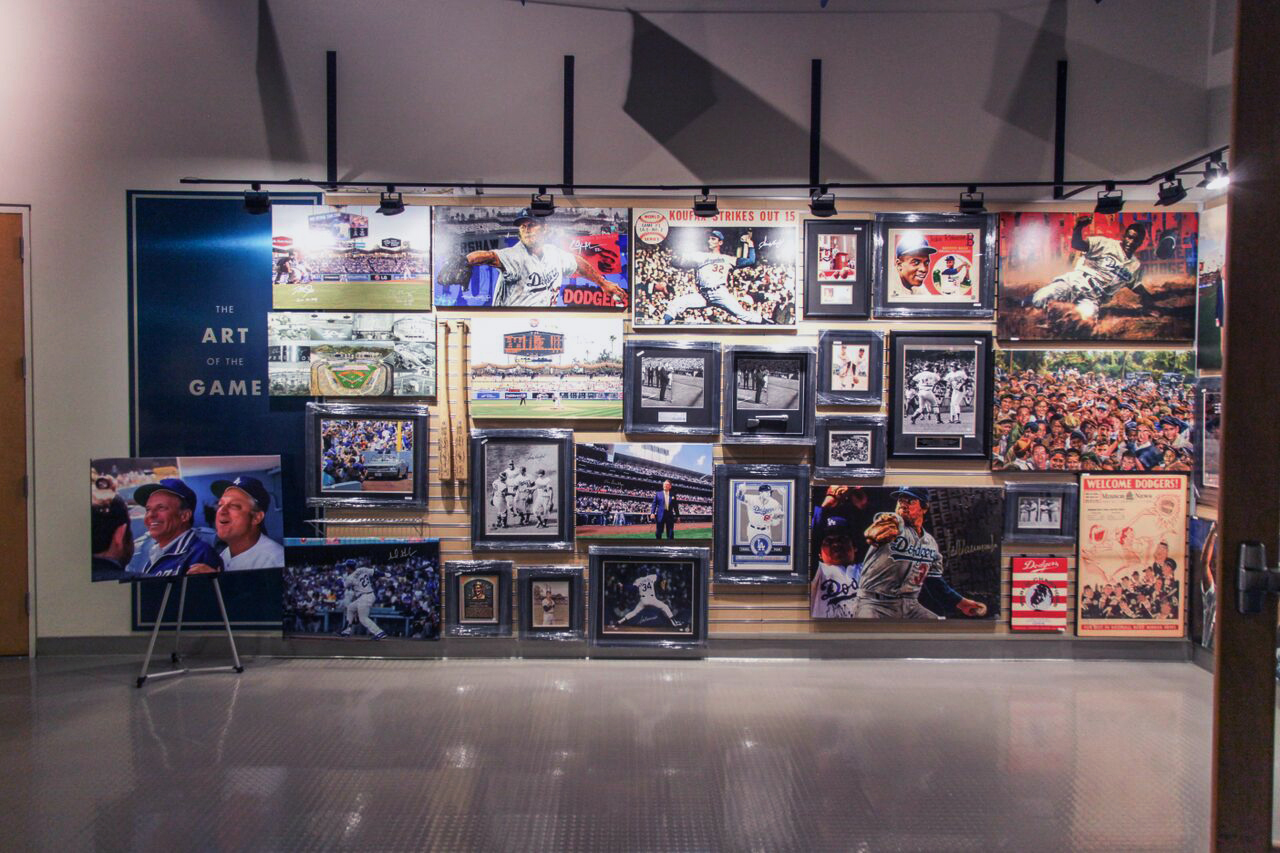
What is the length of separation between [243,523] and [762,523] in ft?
9.91

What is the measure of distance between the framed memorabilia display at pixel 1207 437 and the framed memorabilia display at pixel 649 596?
300cm

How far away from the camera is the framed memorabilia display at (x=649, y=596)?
14.5ft

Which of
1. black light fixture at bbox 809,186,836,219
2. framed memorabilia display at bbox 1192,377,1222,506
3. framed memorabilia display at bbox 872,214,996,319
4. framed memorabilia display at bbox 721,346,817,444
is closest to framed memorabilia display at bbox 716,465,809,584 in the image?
framed memorabilia display at bbox 721,346,817,444

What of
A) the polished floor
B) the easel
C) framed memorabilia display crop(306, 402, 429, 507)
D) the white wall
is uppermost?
the white wall

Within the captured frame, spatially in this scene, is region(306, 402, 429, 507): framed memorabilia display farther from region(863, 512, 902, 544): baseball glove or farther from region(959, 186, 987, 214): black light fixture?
region(959, 186, 987, 214): black light fixture

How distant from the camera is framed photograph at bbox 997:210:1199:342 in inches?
173

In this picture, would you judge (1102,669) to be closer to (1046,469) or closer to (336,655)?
(1046,469)

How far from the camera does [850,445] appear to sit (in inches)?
174

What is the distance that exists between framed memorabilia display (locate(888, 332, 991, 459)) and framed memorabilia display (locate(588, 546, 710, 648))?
1.46 m

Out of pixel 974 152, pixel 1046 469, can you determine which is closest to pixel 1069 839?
pixel 1046 469

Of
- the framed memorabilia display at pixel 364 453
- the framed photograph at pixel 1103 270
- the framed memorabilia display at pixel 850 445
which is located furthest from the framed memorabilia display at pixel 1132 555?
the framed memorabilia display at pixel 364 453

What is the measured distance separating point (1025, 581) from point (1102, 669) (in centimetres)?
65

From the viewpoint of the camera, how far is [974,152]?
4.41 m

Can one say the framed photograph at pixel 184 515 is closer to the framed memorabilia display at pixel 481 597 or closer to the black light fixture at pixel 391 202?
the framed memorabilia display at pixel 481 597
